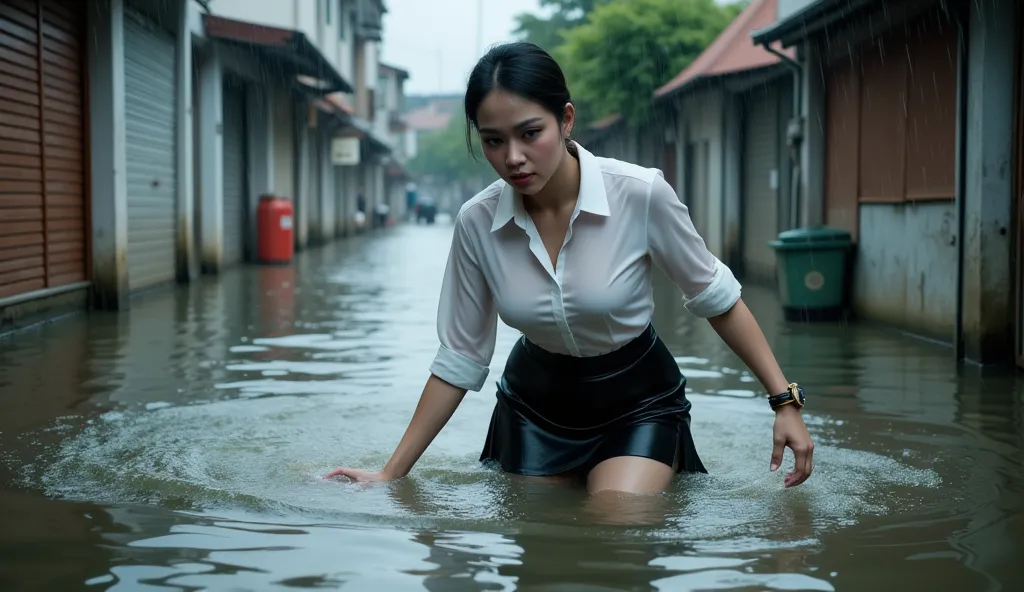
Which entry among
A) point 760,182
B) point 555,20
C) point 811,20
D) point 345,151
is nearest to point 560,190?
point 811,20

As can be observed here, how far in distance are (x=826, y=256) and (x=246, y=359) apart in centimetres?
631

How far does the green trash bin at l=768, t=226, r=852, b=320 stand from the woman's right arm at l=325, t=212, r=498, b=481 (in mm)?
8485

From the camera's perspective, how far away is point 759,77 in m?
18.3

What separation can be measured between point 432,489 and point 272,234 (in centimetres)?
1854

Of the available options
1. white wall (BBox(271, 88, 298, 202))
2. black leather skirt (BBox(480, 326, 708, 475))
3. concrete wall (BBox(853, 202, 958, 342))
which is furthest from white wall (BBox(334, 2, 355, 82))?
black leather skirt (BBox(480, 326, 708, 475))

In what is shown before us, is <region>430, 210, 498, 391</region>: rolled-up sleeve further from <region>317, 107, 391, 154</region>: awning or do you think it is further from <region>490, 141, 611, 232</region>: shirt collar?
<region>317, 107, 391, 154</region>: awning

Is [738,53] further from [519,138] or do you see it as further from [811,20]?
[519,138]

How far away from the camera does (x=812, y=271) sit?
12344 millimetres

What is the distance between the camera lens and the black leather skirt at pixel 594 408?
4.07 metres

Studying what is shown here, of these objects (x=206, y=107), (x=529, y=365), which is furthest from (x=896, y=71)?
(x=206, y=107)

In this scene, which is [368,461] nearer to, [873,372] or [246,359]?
[246,359]

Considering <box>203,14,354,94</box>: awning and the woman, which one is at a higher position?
<box>203,14,354,94</box>: awning

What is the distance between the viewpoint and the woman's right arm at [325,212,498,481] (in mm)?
4090

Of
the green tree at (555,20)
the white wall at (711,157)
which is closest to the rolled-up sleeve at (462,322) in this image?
the white wall at (711,157)
